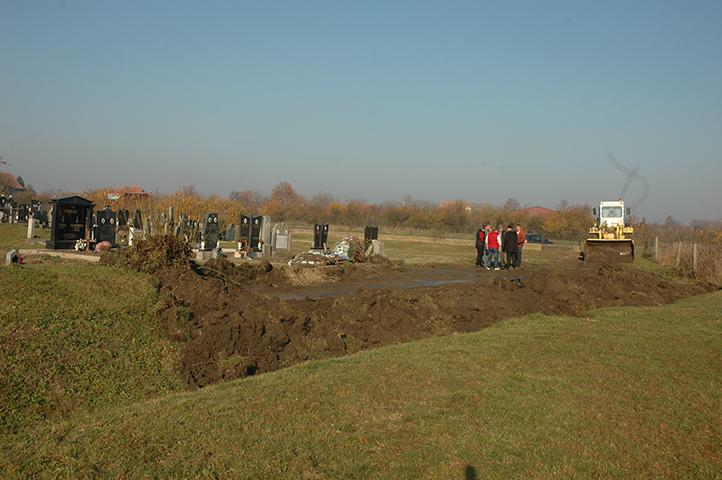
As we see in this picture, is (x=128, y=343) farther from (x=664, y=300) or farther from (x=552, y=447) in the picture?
(x=664, y=300)

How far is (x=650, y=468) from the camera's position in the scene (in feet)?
13.1

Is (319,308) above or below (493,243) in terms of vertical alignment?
below

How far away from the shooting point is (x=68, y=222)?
19.8 m

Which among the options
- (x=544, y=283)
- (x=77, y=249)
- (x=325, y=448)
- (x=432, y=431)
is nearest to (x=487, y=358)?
(x=432, y=431)

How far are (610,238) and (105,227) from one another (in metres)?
24.6

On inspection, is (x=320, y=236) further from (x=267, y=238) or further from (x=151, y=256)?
(x=151, y=256)

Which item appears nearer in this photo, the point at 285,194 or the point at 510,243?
the point at 510,243

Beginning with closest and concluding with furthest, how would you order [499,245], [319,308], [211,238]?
1. [319,308]
2. [211,238]
3. [499,245]

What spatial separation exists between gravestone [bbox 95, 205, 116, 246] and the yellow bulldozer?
2245 cm

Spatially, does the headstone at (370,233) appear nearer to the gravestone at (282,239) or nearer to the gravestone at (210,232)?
the gravestone at (282,239)

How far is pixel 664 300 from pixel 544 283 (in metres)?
3.57

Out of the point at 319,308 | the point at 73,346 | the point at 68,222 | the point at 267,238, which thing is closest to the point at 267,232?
the point at 267,238

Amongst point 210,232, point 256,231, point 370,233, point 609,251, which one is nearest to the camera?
point 210,232

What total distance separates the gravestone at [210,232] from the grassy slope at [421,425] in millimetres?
15974
